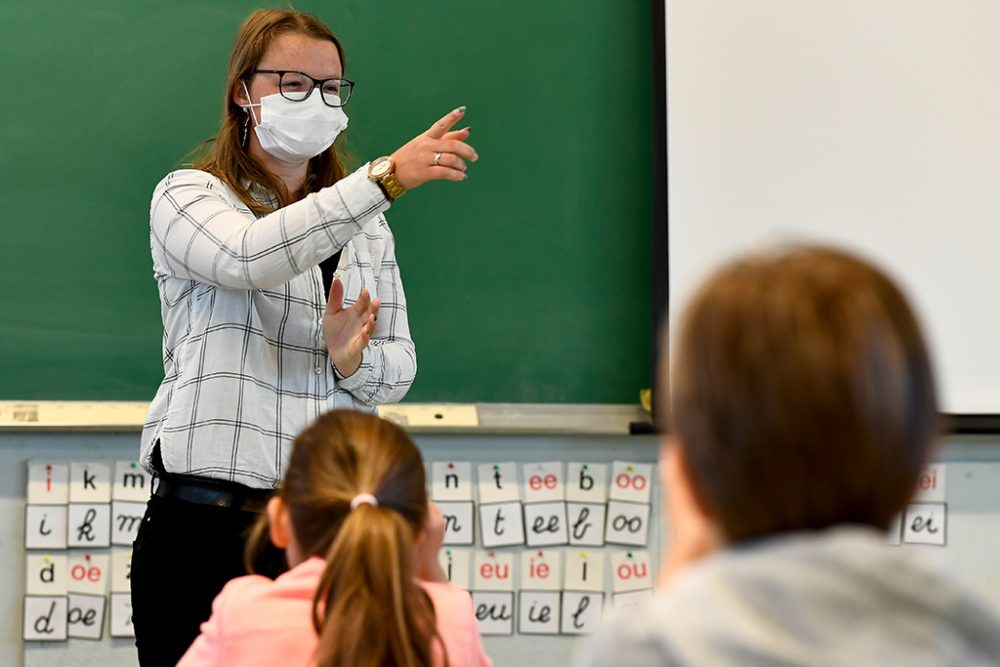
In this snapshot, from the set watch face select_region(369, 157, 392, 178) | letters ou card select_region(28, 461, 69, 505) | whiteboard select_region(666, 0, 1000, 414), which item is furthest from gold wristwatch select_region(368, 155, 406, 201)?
letters ou card select_region(28, 461, 69, 505)

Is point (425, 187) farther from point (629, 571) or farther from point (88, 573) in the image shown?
point (88, 573)

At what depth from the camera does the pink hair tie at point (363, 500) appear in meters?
1.25

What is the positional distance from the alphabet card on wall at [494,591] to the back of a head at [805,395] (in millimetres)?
1964

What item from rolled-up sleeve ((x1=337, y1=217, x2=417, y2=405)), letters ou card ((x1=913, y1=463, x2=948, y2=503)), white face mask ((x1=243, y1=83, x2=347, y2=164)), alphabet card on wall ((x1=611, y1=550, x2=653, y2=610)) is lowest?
alphabet card on wall ((x1=611, y1=550, x2=653, y2=610))

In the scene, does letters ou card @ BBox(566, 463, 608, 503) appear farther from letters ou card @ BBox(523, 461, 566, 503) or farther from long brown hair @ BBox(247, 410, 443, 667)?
long brown hair @ BBox(247, 410, 443, 667)

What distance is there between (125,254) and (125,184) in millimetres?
144

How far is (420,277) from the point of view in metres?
2.54

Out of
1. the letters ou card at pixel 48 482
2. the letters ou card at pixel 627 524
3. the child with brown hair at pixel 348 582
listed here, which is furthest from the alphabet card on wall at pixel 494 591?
the child with brown hair at pixel 348 582

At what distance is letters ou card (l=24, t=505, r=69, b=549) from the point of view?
2473 millimetres

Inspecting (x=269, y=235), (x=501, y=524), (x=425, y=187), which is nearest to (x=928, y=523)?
(x=501, y=524)

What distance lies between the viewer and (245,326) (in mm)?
1756

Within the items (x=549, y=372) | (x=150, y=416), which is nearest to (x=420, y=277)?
(x=549, y=372)

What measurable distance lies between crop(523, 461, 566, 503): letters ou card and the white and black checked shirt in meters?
0.77

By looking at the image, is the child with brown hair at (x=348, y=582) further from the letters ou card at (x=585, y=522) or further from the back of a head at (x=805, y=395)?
the letters ou card at (x=585, y=522)
